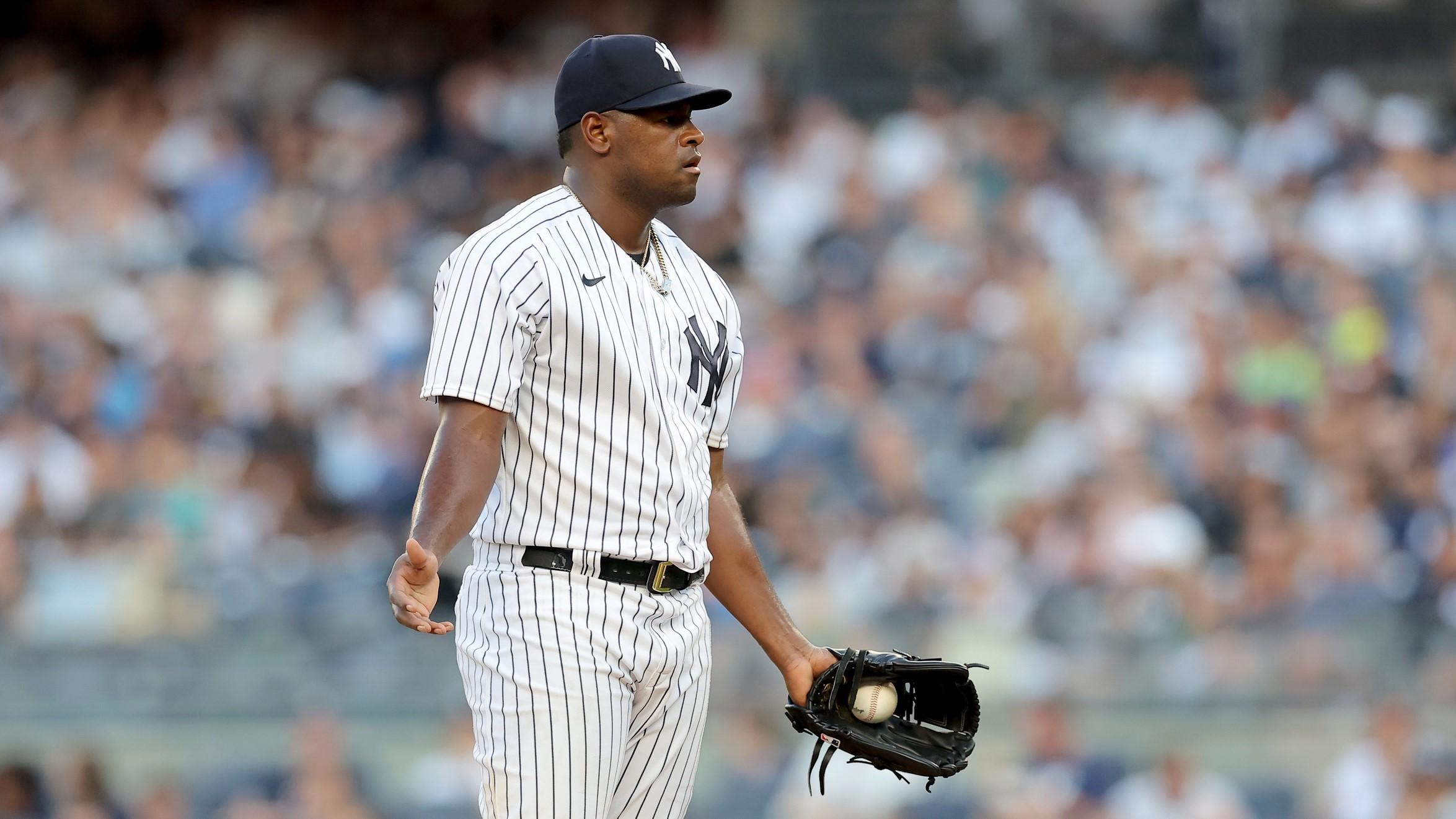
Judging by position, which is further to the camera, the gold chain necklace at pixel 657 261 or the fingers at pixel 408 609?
the gold chain necklace at pixel 657 261

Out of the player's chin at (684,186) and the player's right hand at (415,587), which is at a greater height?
the player's chin at (684,186)

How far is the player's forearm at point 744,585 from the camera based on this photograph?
10.7 feet

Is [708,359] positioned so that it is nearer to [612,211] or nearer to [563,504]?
[612,211]

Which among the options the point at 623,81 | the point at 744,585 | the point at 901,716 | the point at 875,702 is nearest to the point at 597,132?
the point at 623,81

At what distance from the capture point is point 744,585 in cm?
326

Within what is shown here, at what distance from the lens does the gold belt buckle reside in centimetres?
298

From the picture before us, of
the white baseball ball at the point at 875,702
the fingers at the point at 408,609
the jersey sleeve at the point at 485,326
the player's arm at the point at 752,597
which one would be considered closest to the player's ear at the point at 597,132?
the jersey sleeve at the point at 485,326

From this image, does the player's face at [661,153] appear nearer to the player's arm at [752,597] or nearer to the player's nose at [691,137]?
the player's nose at [691,137]

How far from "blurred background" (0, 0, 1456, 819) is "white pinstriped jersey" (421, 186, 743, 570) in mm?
3211

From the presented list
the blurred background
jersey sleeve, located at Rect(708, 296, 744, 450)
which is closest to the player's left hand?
jersey sleeve, located at Rect(708, 296, 744, 450)

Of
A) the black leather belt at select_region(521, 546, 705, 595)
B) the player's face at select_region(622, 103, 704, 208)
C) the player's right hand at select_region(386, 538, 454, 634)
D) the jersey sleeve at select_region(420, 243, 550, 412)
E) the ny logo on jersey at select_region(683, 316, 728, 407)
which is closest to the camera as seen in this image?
the player's right hand at select_region(386, 538, 454, 634)

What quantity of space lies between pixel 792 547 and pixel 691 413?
431 cm

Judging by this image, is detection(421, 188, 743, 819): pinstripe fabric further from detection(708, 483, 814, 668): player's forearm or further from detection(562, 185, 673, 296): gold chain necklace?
detection(708, 483, 814, 668): player's forearm

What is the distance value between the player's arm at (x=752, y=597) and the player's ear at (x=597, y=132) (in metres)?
0.57
